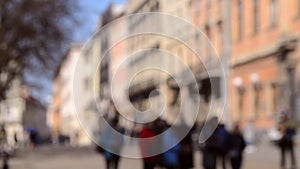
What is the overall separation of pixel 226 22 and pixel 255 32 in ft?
15.8

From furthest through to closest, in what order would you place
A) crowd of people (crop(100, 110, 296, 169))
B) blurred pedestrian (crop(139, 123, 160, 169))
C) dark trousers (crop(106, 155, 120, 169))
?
dark trousers (crop(106, 155, 120, 169)) < blurred pedestrian (crop(139, 123, 160, 169)) < crowd of people (crop(100, 110, 296, 169))

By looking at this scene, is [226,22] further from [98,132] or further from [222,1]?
[98,132]

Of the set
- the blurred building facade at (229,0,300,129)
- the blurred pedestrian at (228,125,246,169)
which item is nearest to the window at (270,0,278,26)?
the blurred building facade at (229,0,300,129)

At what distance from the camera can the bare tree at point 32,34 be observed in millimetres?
37250

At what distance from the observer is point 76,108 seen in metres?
11.5

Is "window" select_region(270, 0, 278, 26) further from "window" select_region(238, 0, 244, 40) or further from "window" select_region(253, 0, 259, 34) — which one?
"window" select_region(238, 0, 244, 40)

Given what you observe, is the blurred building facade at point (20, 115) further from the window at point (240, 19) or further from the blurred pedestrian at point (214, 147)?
the window at point (240, 19)

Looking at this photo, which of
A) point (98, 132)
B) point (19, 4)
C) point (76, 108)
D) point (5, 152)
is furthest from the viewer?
point (19, 4)

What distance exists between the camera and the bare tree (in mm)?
37250

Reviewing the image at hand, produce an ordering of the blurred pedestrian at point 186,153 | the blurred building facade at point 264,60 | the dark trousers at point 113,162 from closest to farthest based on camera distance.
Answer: the blurred pedestrian at point 186,153
the dark trousers at point 113,162
the blurred building facade at point 264,60

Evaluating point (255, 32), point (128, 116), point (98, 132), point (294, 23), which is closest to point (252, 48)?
point (255, 32)

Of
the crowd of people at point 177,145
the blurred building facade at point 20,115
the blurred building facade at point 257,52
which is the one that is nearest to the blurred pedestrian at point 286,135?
the crowd of people at point 177,145

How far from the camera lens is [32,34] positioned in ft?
124

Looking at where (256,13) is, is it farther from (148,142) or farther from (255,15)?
(148,142)
